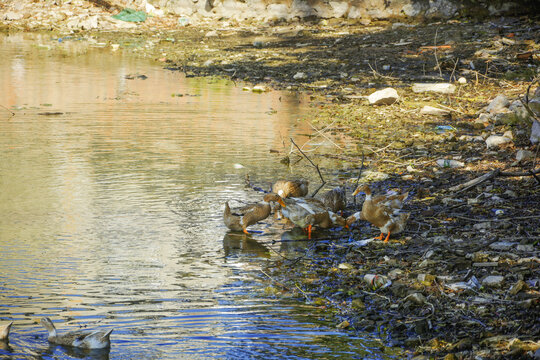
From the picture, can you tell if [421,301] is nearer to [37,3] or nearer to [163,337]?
[163,337]

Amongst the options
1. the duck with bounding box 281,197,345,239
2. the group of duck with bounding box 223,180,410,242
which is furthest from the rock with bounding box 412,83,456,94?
the duck with bounding box 281,197,345,239

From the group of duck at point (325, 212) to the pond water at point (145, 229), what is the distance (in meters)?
0.21

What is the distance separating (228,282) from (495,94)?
7741 mm

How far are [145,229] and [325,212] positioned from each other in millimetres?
1660

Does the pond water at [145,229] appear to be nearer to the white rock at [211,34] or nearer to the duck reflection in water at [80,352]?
the duck reflection in water at [80,352]

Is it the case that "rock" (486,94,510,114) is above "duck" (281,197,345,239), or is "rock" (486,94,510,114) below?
above

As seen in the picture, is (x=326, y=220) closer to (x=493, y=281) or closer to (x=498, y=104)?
(x=493, y=281)

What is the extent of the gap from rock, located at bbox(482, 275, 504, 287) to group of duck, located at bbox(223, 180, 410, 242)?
1215 millimetres

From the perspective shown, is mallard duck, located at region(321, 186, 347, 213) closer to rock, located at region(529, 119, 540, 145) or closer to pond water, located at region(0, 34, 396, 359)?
pond water, located at region(0, 34, 396, 359)

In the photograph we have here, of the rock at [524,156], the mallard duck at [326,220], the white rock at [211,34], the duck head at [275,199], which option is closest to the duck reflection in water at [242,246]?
the duck head at [275,199]

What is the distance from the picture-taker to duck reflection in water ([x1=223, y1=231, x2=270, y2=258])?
563cm

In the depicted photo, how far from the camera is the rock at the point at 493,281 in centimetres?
430

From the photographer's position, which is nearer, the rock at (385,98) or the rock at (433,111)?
the rock at (433,111)

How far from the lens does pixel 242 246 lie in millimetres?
5773
